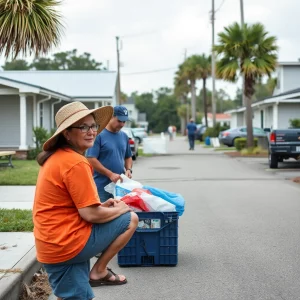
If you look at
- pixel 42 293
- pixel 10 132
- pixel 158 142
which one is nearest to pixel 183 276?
pixel 42 293

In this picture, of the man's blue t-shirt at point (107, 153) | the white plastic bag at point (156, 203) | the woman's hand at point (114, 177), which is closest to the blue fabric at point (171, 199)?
the white plastic bag at point (156, 203)

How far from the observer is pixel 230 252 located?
23.8ft

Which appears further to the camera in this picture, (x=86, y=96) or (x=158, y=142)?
(x=86, y=96)

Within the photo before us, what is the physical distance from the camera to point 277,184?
15.4 metres

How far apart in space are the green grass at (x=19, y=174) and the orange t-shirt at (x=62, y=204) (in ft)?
36.4

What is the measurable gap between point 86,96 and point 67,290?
1313 inches

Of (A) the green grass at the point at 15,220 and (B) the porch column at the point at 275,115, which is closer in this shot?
(A) the green grass at the point at 15,220

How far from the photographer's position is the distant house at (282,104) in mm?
33531

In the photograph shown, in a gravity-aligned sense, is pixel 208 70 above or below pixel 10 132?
above

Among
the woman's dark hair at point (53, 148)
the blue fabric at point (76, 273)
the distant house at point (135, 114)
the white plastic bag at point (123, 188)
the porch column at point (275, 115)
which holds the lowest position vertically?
the blue fabric at point (76, 273)

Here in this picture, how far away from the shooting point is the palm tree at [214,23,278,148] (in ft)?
→ 94.4

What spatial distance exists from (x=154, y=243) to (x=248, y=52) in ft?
79.2

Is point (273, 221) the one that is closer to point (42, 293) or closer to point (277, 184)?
point (42, 293)

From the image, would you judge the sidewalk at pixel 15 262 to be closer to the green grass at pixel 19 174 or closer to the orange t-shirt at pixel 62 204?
the orange t-shirt at pixel 62 204
